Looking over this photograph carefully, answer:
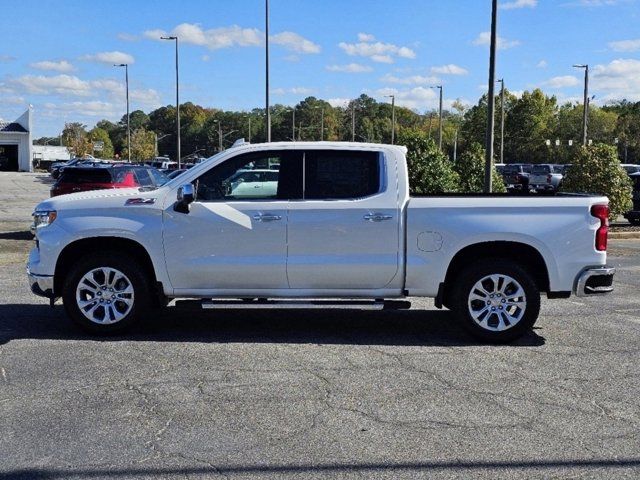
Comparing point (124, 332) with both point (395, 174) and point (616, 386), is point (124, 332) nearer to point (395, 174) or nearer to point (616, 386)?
point (395, 174)

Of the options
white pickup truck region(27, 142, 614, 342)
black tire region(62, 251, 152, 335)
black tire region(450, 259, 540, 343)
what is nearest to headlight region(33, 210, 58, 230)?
white pickup truck region(27, 142, 614, 342)

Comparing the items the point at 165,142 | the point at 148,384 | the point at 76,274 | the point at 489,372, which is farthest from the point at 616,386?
the point at 165,142

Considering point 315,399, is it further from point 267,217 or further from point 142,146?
point 142,146

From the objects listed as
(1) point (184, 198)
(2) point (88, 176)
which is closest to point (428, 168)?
(2) point (88, 176)

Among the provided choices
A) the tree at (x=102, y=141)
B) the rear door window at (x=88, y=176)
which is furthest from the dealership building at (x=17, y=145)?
the rear door window at (x=88, y=176)

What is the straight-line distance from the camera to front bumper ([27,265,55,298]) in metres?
7.37

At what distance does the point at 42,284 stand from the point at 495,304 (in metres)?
4.47

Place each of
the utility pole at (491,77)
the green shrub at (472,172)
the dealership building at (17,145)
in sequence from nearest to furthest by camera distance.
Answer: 1. the utility pole at (491,77)
2. the green shrub at (472,172)
3. the dealership building at (17,145)

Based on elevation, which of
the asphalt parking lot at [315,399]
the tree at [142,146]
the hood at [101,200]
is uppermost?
the tree at [142,146]

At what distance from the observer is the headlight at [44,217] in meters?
7.36

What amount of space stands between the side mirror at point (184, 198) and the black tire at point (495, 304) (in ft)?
8.94

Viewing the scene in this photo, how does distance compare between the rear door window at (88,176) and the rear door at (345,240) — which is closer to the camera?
the rear door at (345,240)

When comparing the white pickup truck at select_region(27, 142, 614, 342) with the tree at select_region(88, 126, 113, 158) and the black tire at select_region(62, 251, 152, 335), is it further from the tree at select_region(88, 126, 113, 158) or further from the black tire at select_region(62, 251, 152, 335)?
the tree at select_region(88, 126, 113, 158)

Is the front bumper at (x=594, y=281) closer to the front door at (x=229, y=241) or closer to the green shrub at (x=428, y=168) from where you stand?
the front door at (x=229, y=241)
